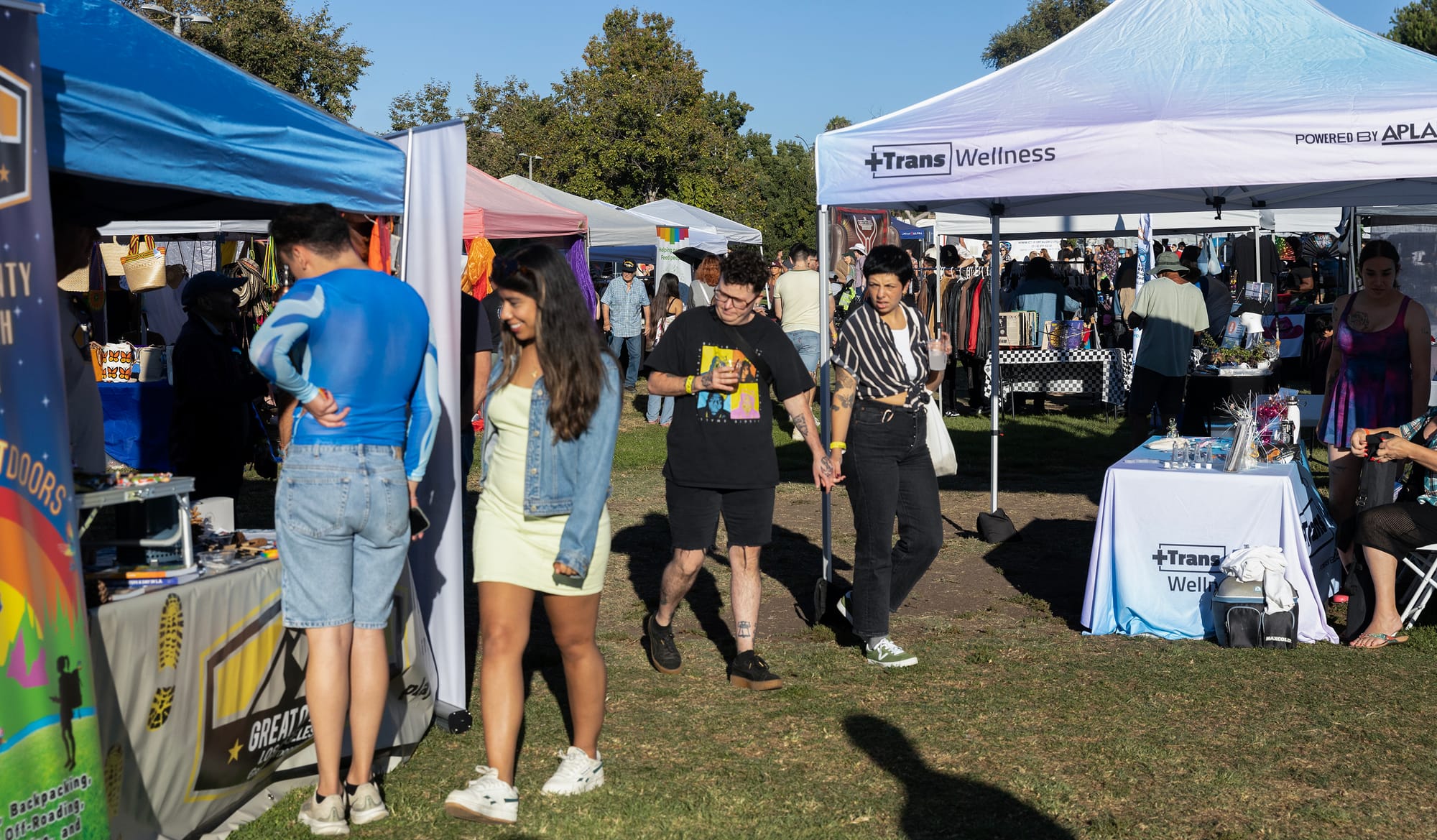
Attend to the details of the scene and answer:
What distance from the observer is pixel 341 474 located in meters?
3.63

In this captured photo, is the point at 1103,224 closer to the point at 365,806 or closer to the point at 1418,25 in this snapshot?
the point at 365,806

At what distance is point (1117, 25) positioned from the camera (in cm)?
717

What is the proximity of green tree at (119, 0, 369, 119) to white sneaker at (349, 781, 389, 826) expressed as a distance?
23694 mm

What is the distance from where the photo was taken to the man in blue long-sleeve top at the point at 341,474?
11.9 feet

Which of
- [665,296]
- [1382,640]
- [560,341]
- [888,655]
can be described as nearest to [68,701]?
[560,341]

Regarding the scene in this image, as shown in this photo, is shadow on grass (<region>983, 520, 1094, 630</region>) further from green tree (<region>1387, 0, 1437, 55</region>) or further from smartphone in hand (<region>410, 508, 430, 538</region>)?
green tree (<region>1387, 0, 1437, 55</region>)

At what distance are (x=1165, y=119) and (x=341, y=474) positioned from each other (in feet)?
14.3

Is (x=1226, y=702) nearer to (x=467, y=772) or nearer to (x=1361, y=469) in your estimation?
(x=1361, y=469)

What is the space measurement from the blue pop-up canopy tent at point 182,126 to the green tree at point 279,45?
22631 mm

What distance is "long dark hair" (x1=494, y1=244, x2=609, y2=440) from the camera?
372cm

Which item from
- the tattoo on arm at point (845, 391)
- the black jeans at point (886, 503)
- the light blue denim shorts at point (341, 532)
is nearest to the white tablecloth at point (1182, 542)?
the black jeans at point (886, 503)

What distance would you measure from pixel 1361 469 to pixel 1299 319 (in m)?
12.4

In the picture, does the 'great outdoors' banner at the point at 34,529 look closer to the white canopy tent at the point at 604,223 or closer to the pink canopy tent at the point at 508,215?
the pink canopy tent at the point at 508,215

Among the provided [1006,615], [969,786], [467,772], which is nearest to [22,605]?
[467,772]
